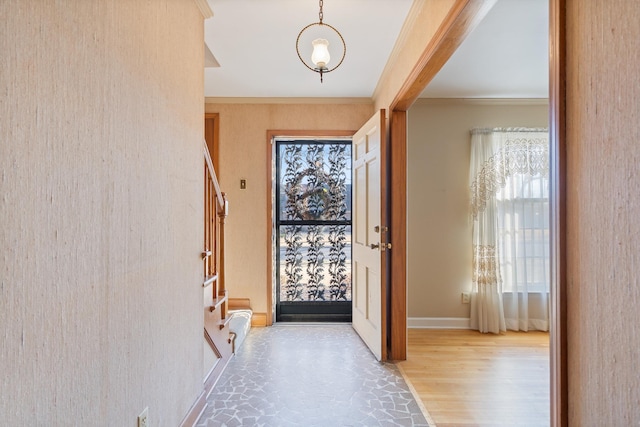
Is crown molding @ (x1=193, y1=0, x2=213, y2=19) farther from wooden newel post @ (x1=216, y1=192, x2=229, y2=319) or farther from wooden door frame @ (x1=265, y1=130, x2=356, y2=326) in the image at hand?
wooden door frame @ (x1=265, y1=130, x2=356, y2=326)

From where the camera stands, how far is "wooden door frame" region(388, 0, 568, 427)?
2.78 ft

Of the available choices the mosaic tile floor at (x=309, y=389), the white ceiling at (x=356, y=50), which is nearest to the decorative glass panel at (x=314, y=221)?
the white ceiling at (x=356, y=50)

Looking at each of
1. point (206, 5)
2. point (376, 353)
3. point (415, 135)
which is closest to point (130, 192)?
point (206, 5)

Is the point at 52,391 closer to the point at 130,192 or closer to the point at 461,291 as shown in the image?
the point at 130,192

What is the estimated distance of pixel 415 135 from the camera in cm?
354

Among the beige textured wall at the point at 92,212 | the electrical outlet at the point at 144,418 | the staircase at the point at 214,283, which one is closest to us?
the beige textured wall at the point at 92,212

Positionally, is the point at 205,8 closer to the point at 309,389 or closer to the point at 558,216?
the point at 558,216

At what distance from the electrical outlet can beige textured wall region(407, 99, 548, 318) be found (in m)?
2.78

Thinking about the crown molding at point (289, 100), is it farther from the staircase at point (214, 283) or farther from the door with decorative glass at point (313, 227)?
the staircase at point (214, 283)

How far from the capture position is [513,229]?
3414 millimetres

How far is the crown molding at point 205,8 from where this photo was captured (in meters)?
1.90

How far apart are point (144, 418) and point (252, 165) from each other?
2.70 metres

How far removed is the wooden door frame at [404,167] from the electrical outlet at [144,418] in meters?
1.41

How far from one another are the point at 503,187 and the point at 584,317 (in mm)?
2959
